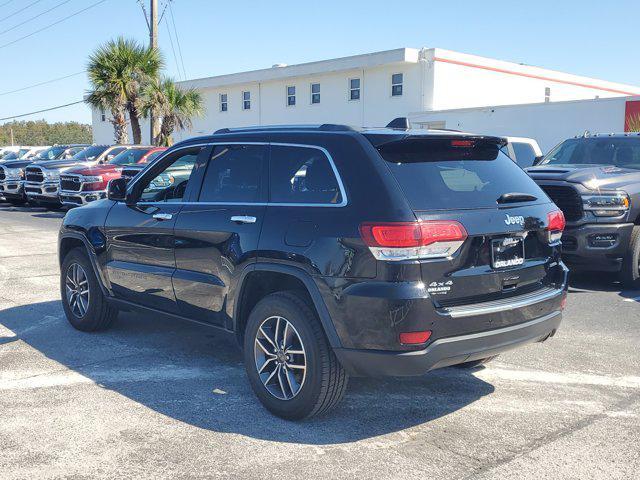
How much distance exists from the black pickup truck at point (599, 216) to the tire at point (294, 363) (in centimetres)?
507

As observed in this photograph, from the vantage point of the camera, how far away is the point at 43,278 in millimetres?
9328

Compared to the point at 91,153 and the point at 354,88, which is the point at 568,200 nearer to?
the point at 91,153

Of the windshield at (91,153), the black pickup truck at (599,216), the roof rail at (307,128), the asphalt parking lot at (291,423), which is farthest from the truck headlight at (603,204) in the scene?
the windshield at (91,153)

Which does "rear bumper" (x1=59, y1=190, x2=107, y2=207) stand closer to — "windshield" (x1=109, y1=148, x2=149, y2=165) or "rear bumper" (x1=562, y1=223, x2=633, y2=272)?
"windshield" (x1=109, y1=148, x2=149, y2=165)

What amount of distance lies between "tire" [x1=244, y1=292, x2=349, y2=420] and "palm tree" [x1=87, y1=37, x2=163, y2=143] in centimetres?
2499

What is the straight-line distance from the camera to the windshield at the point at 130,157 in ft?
60.3

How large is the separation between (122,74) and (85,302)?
22.9 meters

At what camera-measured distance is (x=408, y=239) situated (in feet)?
12.6

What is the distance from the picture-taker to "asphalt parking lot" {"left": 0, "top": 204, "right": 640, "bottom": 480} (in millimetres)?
3785

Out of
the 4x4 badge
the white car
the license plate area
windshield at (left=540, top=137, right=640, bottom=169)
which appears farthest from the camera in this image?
the white car

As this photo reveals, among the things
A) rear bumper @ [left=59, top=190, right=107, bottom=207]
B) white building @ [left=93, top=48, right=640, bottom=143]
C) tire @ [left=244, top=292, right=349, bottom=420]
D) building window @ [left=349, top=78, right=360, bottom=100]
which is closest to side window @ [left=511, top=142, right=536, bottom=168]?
rear bumper @ [left=59, top=190, right=107, bottom=207]

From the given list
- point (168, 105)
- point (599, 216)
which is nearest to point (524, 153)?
point (599, 216)

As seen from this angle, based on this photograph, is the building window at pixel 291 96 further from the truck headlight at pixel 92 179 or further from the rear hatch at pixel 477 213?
the rear hatch at pixel 477 213

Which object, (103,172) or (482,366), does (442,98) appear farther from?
(482,366)
